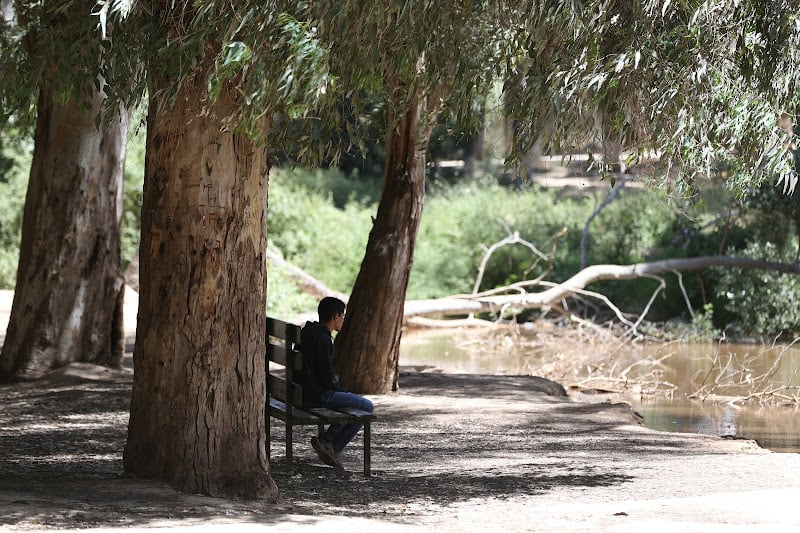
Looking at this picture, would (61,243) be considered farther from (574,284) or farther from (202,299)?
(574,284)

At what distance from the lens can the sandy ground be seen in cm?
579

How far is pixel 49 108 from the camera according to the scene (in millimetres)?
12250

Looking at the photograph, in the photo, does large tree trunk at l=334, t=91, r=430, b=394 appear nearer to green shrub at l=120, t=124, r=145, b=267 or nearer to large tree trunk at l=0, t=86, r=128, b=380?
large tree trunk at l=0, t=86, r=128, b=380

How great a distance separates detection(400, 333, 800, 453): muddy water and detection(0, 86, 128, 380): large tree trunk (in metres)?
6.30

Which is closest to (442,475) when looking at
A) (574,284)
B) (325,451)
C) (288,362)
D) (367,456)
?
(367,456)

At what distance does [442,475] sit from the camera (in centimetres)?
803

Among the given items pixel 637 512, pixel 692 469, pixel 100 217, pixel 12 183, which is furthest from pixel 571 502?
pixel 12 183

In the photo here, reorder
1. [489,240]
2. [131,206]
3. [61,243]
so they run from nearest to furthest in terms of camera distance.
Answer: [61,243]
[131,206]
[489,240]

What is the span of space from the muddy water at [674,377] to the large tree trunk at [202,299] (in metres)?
7.21

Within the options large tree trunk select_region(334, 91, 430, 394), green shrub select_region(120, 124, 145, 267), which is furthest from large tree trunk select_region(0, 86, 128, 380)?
green shrub select_region(120, 124, 145, 267)

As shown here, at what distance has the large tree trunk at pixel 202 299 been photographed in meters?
6.41

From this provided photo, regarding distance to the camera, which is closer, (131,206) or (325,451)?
(325,451)

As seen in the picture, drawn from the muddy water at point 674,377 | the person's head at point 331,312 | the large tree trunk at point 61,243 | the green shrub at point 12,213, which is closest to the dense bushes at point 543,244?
the muddy water at point 674,377

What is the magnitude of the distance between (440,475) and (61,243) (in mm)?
5899
